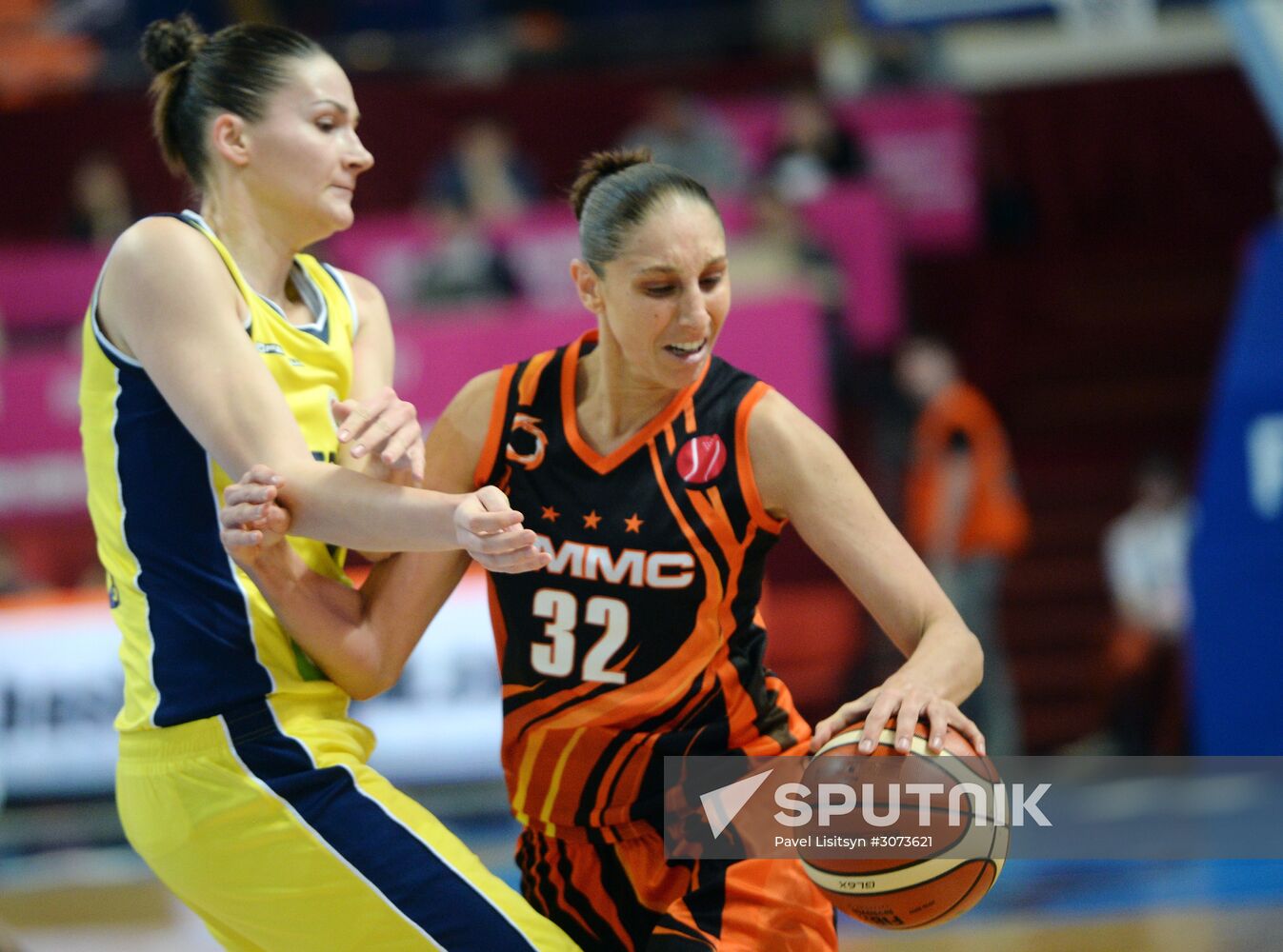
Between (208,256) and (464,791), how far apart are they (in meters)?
5.18

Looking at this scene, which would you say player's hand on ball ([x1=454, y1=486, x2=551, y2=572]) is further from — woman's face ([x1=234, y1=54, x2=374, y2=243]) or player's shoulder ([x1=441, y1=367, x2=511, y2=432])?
woman's face ([x1=234, y1=54, x2=374, y2=243])

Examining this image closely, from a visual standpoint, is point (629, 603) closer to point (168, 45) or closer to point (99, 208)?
point (168, 45)

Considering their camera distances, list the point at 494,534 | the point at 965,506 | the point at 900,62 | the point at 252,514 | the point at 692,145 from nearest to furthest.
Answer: the point at 494,534 → the point at 252,514 → the point at 965,506 → the point at 692,145 → the point at 900,62

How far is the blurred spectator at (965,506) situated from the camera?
28.3ft

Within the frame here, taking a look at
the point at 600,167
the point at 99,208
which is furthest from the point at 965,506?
the point at 99,208

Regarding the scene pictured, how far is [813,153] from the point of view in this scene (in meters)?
11.3

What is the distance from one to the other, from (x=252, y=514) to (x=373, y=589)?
43cm

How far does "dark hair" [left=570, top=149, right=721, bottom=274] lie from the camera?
2.88 meters

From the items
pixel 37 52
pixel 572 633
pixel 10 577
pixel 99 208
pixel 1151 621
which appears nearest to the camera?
pixel 572 633

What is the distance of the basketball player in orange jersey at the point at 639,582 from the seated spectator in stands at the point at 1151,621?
6.29 m

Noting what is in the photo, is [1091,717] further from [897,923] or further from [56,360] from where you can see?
[897,923]

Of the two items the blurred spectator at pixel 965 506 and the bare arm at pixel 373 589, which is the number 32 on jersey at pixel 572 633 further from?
the blurred spectator at pixel 965 506

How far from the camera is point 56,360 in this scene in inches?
374

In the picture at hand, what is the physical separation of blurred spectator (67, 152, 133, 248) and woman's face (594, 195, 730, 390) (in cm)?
918
